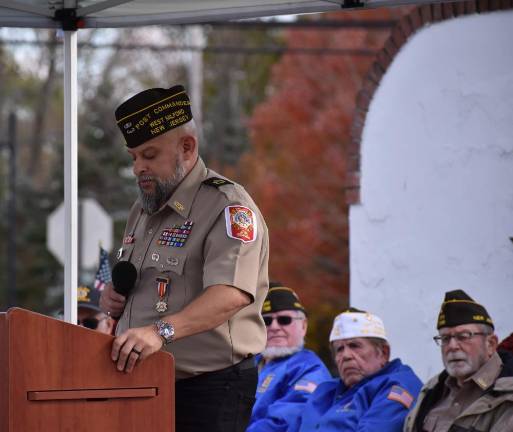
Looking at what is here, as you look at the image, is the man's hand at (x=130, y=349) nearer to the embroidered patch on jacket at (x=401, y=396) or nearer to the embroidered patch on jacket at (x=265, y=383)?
the embroidered patch on jacket at (x=401, y=396)

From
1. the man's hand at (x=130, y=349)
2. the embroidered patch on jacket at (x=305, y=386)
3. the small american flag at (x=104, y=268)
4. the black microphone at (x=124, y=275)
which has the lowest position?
the embroidered patch on jacket at (x=305, y=386)

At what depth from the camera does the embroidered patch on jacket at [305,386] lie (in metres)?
7.06

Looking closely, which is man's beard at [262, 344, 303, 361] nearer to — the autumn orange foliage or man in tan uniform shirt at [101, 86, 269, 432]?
man in tan uniform shirt at [101, 86, 269, 432]

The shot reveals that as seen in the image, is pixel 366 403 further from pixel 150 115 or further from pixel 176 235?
pixel 150 115

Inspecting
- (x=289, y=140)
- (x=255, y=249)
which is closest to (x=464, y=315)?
(x=255, y=249)

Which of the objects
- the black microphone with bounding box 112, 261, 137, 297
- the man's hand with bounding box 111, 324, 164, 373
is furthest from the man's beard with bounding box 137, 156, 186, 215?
the man's hand with bounding box 111, 324, 164, 373

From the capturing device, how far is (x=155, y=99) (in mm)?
4152

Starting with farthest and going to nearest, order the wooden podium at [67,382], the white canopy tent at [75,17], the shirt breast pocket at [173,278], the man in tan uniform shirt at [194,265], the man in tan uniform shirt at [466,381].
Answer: the man in tan uniform shirt at [466,381] → the white canopy tent at [75,17] → the shirt breast pocket at [173,278] → the man in tan uniform shirt at [194,265] → the wooden podium at [67,382]

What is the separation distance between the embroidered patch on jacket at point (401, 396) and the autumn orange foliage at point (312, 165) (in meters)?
15.0

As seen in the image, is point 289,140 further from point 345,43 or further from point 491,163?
point 491,163

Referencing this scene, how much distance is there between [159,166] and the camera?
13.6 ft

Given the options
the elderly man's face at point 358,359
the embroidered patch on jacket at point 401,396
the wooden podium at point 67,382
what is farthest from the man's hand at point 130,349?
the elderly man's face at point 358,359

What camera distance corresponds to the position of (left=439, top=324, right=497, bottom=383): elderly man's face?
571 centimetres

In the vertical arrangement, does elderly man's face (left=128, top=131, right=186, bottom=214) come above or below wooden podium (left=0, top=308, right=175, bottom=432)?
above
